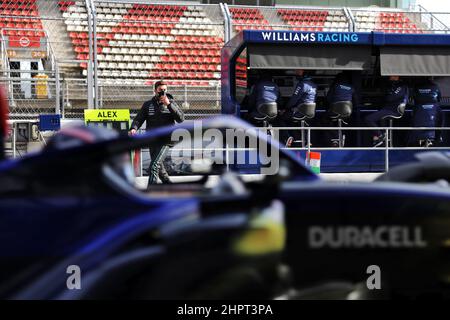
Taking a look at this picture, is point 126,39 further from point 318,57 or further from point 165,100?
point 165,100

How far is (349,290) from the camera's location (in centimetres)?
213

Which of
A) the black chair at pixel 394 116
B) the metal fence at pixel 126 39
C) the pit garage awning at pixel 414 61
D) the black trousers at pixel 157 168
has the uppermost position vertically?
the metal fence at pixel 126 39

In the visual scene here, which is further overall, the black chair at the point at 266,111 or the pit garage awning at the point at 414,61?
the pit garage awning at the point at 414,61

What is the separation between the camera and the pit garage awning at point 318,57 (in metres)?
11.1

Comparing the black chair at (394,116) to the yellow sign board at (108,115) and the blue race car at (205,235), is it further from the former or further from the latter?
the blue race car at (205,235)

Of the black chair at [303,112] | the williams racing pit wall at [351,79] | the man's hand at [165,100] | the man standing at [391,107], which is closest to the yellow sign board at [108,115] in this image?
the man's hand at [165,100]

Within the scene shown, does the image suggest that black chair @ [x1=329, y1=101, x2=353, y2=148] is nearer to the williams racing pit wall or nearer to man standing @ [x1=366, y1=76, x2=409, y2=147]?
the williams racing pit wall

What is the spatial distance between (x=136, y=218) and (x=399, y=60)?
10.1 meters

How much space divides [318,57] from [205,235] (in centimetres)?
964

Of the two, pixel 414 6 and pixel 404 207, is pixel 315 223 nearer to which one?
pixel 404 207

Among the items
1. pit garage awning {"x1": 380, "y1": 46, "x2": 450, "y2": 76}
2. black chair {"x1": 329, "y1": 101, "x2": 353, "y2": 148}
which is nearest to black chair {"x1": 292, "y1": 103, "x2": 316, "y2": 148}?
black chair {"x1": 329, "y1": 101, "x2": 353, "y2": 148}

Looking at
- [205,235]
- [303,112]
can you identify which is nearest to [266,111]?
[303,112]

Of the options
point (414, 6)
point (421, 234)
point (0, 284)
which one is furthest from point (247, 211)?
point (414, 6)

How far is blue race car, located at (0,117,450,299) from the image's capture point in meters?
1.94
